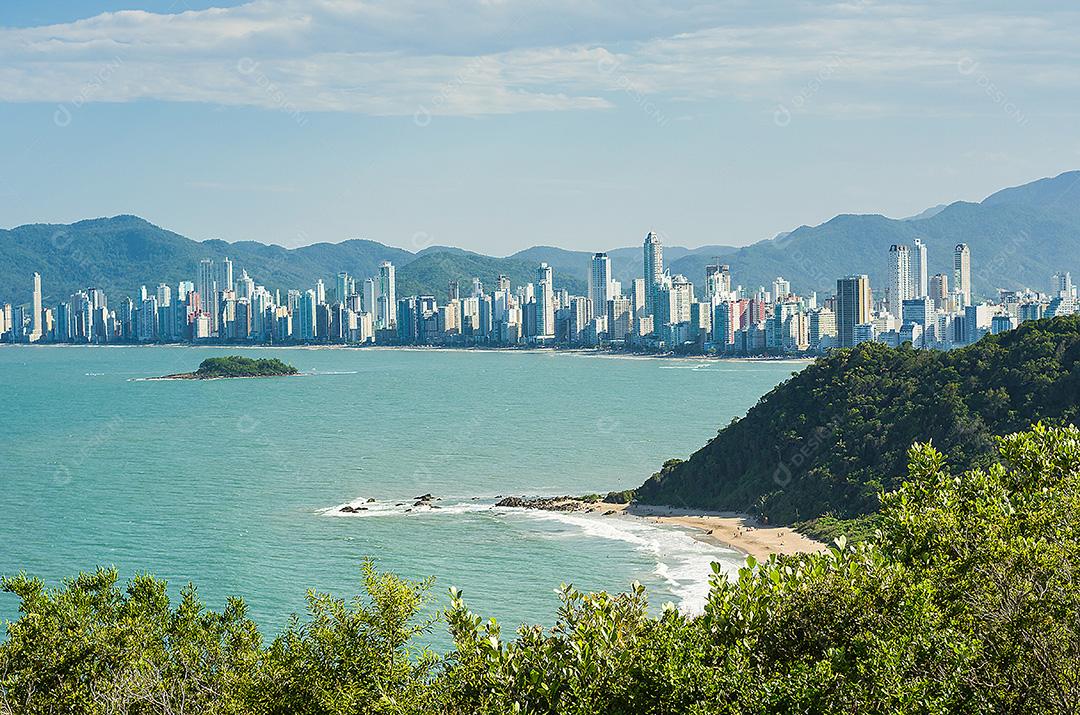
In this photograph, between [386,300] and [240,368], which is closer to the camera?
[240,368]

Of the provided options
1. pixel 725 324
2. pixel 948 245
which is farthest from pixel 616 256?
pixel 725 324

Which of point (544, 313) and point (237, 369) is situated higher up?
point (544, 313)

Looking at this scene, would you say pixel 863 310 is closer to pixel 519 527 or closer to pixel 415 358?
pixel 415 358

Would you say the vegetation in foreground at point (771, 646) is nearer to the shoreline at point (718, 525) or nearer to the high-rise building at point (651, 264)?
the shoreline at point (718, 525)

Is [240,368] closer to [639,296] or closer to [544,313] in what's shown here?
[544,313]

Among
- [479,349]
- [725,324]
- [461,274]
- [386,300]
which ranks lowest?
[479,349]

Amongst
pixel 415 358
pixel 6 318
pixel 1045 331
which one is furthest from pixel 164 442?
pixel 6 318

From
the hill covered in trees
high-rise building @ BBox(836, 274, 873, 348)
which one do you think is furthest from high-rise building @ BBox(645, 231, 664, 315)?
the hill covered in trees

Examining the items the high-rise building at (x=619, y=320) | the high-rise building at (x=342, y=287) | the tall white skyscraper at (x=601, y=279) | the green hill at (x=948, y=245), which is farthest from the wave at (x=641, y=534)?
the green hill at (x=948, y=245)
